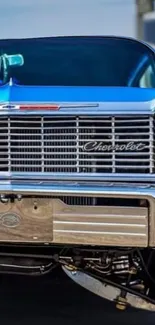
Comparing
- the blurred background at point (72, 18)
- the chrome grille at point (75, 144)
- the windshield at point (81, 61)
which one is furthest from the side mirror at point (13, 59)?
the blurred background at point (72, 18)

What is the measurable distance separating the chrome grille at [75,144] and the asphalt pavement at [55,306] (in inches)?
58.4

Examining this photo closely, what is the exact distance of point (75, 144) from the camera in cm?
495

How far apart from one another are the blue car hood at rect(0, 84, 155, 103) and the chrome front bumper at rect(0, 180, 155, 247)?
54 centimetres

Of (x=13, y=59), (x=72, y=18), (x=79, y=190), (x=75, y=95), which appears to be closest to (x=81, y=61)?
(x=13, y=59)

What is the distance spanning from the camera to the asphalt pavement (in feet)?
20.2

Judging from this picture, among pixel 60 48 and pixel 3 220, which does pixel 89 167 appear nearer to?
pixel 3 220

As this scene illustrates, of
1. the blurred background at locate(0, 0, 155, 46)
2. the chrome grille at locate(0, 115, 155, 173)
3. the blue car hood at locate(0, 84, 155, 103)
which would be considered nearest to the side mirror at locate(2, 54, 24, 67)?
the blue car hood at locate(0, 84, 155, 103)

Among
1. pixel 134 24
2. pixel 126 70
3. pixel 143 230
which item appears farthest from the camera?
pixel 134 24

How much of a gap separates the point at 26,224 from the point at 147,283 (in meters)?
0.99

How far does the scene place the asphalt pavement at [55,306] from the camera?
20.2ft

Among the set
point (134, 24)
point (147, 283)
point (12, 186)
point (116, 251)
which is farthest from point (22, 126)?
point (134, 24)

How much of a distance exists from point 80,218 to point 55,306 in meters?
1.96

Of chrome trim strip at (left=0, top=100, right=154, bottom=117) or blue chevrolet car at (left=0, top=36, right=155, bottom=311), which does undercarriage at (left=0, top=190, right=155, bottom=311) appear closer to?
blue chevrolet car at (left=0, top=36, right=155, bottom=311)

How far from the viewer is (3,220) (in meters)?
4.95
